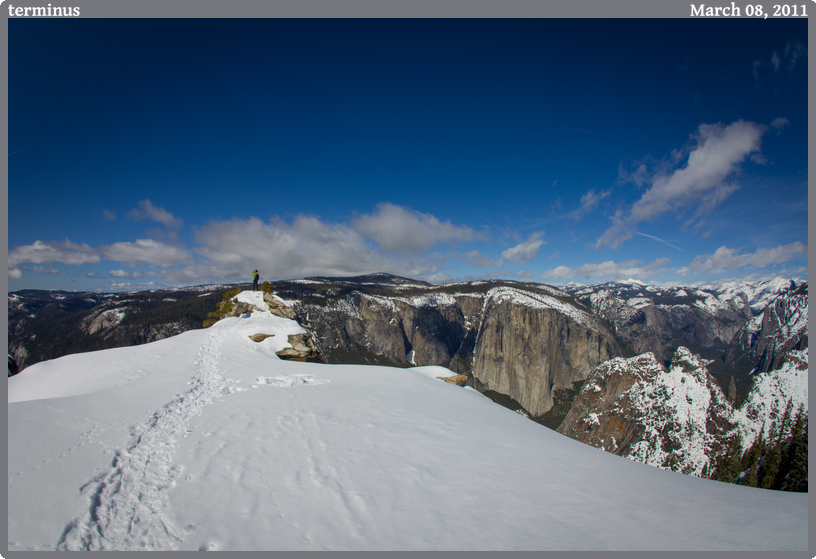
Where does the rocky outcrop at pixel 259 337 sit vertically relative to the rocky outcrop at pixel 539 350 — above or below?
above

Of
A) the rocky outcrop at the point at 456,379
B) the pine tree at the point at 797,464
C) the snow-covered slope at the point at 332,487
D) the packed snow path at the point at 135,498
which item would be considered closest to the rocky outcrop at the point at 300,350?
the rocky outcrop at the point at 456,379

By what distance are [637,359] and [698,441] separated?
95.0ft

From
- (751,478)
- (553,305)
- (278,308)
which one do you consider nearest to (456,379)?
(278,308)

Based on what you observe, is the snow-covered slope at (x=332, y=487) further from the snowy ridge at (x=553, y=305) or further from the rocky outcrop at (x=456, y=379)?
the snowy ridge at (x=553, y=305)

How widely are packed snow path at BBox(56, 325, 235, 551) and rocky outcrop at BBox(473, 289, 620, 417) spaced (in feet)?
599

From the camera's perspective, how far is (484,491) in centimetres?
499

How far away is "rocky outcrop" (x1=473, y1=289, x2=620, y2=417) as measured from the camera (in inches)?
6575

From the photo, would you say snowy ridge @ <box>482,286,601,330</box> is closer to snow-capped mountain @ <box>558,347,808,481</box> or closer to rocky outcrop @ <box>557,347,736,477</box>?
rocky outcrop @ <box>557,347,736,477</box>

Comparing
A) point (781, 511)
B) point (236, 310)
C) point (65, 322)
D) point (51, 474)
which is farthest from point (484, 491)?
point (65, 322)

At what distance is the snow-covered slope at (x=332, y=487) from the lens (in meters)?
3.86

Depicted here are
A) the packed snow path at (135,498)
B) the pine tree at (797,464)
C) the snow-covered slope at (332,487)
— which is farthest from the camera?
the pine tree at (797,464)

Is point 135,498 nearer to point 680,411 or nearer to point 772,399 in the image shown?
point 680,411

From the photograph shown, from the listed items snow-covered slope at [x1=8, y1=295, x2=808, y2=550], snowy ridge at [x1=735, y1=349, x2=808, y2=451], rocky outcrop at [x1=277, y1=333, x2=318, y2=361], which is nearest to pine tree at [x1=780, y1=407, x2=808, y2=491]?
snowy ridge at [x1=735, y1=349, x2=808, y2=451]

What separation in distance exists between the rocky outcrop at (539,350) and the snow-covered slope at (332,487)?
179 metres
